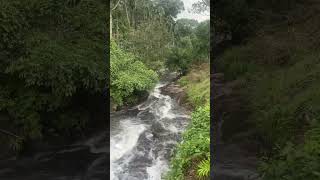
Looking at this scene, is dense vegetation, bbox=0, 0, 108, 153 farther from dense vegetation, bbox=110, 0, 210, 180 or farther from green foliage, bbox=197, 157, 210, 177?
green foliage, bbox=197, 157, 210, 177

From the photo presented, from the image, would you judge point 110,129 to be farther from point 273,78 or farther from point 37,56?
point 273,78

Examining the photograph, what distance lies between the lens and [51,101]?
32.1 ft

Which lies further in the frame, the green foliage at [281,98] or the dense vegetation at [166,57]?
the dense vegetation at [166,57]

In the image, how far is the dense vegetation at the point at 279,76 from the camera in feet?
20.5

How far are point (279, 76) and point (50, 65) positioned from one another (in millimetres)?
4520

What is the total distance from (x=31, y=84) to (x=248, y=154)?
4.62 metres

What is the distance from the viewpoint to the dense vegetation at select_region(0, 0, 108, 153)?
9.16 metres

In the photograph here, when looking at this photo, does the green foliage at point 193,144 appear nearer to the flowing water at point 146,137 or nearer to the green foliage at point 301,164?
the flowing water at point 146,137

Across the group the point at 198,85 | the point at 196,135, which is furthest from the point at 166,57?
the point at 196,135

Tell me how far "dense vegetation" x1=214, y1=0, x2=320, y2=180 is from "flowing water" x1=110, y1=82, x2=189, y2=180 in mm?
1461

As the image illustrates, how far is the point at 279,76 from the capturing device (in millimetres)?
8898

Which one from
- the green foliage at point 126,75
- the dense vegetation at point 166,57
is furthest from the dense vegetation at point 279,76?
the green foliage at point 126,75

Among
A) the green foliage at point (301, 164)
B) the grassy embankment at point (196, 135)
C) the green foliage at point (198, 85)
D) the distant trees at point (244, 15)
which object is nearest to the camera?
the green foliage at point (301, 164)

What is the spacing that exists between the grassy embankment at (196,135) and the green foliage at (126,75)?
93cm
